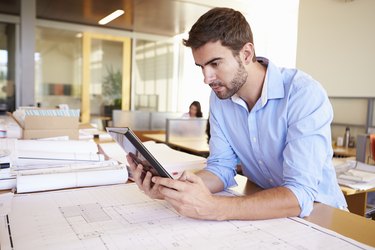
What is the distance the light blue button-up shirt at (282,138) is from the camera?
101 cm

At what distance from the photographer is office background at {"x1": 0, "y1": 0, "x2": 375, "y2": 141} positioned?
4.57 m

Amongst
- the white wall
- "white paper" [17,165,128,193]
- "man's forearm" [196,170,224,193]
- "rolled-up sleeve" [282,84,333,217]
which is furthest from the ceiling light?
"rolled-up sleeve" [282,84,333,217]

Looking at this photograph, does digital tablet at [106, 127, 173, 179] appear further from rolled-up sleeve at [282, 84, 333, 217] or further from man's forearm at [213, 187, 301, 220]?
rolled-up sleeve at [282, 84, 333, 217]

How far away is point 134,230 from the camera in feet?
2.56

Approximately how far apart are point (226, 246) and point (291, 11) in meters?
6.18

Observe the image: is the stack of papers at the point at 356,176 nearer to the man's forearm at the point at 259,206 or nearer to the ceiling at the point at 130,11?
the man's forearm at the point at 259,206

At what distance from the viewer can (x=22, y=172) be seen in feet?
3.79

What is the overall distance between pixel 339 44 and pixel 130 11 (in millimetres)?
3505

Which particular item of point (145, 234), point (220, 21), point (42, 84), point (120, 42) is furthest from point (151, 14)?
point (145, 234)

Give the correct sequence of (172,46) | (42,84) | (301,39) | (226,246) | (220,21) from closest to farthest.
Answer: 1. (226,246)
2. (220,21)
3. (301,39)
4. (42,84)
5. (172,46)

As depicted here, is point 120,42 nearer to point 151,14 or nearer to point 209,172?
point 151,14

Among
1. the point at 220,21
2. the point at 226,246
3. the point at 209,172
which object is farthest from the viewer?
the point at 209,172

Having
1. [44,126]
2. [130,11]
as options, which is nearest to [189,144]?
[44,126]

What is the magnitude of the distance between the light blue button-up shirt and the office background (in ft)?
10.3
